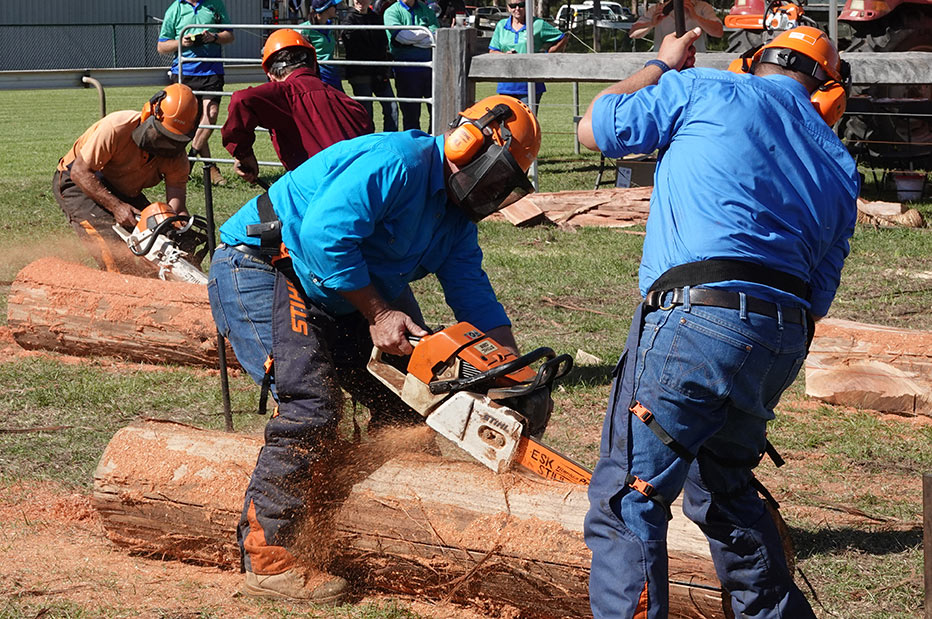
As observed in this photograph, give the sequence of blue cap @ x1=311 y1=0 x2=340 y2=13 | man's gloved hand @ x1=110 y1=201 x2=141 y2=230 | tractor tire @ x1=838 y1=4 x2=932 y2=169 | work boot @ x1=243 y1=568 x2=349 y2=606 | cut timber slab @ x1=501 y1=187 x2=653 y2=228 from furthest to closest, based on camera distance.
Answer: blue cap @ x1=311 y1=0 x2=340 y2=13
tractor tire @ x1=838 y1=4 x2=932 y2=169
cut timber slab @ x1=501 y1=187 x2=653 y2=228
man's gloved hand @ x1=110 y1=201 x2=141 y2=230
work boot @ x1=243 y1=568 x2=349 y2=606

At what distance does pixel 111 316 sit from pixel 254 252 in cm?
280

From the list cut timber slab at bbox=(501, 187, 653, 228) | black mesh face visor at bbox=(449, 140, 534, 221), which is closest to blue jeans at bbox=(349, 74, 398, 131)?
cut timber slab at bbox=(501, 187, 653, 228)

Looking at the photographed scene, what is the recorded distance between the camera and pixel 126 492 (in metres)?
3.79

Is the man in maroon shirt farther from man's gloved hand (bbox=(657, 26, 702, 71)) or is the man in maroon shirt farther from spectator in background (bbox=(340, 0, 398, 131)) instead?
spectator in background (bbox=(340, 0, 398, 131))

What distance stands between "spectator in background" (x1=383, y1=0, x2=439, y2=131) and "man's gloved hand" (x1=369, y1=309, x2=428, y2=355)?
9625 millimetres

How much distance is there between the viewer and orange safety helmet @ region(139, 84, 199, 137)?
23.0 ft

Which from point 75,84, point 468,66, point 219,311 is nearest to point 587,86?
point 75,84

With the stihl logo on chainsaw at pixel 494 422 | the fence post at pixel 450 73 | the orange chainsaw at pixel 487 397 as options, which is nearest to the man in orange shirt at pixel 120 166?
the fence post at pixel 450 73

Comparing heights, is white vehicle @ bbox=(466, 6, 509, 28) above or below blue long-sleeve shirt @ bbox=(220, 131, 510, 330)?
above

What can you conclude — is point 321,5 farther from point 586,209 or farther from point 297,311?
point 297,311

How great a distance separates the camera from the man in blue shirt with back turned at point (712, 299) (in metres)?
2.75

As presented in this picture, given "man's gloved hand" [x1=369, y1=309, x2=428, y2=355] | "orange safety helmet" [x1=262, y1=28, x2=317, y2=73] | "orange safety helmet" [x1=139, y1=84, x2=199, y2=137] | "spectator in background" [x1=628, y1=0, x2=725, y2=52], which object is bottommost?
"man's gloved hand" [x1=369, y1=309, x2=428, y2=355]

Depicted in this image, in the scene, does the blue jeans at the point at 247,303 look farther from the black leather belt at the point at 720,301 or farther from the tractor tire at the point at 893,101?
the tractor tire at the point at 893,101

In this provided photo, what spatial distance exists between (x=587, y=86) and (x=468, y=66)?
1964 centimetres
